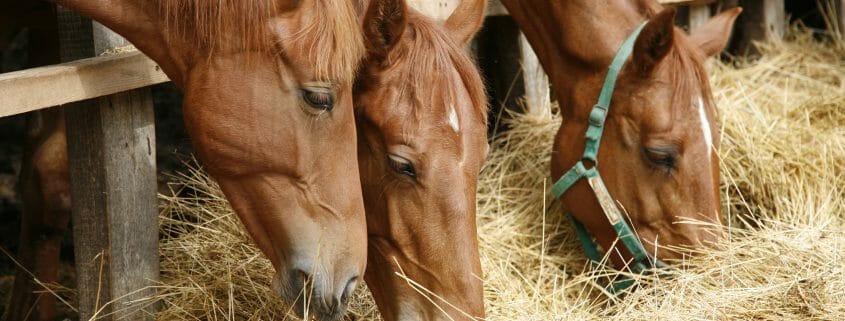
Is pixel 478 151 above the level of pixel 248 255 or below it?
above

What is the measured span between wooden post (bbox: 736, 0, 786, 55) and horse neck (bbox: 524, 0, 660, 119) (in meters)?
2.74

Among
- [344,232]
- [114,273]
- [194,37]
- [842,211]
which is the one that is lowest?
[842,211]

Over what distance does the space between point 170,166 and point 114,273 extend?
274cm

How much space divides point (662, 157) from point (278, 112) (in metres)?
1.51

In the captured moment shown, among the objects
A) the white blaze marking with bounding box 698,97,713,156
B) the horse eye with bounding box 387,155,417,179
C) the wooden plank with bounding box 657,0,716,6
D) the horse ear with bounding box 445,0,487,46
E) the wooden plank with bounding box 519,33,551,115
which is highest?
the horse ear with bounding box 445,0,487,46

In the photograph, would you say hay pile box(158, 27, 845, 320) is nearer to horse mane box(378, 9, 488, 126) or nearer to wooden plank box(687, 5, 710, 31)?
wooden plank box(687, 5, 710, 31)

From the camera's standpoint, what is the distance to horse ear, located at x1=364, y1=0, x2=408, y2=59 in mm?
2293

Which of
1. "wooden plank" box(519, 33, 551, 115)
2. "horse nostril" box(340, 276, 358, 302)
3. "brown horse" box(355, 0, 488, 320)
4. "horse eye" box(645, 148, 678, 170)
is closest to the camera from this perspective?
"horse nostril" box(340, 276, 358, 302)

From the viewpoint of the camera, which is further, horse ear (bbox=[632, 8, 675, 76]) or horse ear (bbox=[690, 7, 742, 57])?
horse ear (bbox=[690, 7, 742, 57])

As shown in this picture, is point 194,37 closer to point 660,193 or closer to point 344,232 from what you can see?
point 344,232

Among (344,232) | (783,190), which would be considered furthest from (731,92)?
(344,232)

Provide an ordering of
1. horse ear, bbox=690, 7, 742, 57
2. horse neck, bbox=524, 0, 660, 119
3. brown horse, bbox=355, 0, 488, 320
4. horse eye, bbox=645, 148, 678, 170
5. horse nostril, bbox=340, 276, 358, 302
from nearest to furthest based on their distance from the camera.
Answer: horse nostril, bbox=340, 276, 358, 302, brown horse, bbox=355, 0, 488, 320, horse eye, bbox=645, 148, 678, 170, horse neck, bbox=524, 0, 660, 119, horse ear, bbox=690, 7, 742, 57

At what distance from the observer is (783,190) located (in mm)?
3631

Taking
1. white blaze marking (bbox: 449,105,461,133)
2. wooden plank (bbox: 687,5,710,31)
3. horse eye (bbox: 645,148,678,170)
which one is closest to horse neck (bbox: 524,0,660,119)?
horse eye (bbox: 645,148,678,170)
